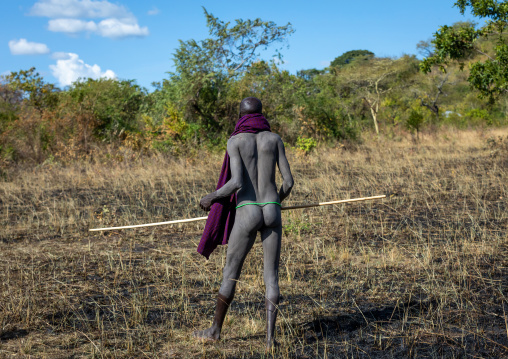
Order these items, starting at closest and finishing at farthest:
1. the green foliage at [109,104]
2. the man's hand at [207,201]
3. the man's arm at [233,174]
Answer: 1. the man's arm at [233,174]
2. the man's hand at [207,201]
3. the green foliage at [109,104]

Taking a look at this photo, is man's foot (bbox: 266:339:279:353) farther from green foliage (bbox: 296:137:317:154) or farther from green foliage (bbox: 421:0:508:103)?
green foliage (bbox: 296:137:317:154)

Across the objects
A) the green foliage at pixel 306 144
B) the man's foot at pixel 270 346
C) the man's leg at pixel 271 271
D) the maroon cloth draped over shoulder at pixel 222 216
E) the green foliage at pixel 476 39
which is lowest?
the man's foot at pixel 270 346

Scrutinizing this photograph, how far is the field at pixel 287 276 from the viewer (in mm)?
4051

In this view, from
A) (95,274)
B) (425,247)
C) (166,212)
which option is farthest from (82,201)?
(425,247)

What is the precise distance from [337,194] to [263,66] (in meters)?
9.50

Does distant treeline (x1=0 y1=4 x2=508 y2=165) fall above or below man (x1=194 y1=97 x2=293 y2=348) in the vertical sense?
above

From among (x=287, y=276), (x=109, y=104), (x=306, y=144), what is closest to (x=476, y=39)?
(x=306, y=144)

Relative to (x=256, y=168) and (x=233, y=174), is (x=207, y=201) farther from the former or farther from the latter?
(x=256, y=168)

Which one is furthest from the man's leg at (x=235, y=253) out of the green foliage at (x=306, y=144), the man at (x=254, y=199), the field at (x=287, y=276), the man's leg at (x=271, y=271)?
the green foliage at (x=306, y=144)

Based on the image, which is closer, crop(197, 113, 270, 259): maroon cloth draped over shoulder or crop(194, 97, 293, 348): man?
crop(194, 97, 293, 348): man

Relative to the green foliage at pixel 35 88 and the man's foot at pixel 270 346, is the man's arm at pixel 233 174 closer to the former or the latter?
the man's foot at pixel 270 346

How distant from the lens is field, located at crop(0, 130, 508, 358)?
13.3ft

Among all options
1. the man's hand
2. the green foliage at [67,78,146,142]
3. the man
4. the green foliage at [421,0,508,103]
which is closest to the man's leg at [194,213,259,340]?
the man

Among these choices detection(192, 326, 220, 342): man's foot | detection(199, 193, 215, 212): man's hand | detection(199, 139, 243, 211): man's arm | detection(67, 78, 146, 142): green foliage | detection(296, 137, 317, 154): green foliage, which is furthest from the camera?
detection(67, 78, 146, 142): green foliage
